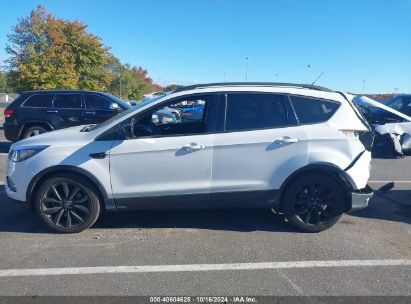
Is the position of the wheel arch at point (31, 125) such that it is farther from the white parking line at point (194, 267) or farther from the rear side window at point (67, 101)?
the white parking line at point (194, 267)

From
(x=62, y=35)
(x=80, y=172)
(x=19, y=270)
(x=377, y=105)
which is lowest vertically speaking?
(x=19, y=270)

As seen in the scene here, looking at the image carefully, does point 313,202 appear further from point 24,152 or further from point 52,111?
point 52,111

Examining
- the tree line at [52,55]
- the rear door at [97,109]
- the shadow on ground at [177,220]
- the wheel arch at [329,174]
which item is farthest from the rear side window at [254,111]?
the tree line at [52,55]

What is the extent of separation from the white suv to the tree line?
31.5m

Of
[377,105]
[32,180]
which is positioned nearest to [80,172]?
[32,180]

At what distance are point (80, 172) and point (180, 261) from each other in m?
1.56

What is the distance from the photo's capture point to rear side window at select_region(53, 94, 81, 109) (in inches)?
392

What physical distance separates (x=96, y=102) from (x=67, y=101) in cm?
76

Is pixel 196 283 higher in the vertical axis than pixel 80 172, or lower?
lower

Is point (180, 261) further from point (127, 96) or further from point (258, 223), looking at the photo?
point (127, 96)

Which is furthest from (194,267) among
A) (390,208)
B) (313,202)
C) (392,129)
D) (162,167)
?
(392,129)

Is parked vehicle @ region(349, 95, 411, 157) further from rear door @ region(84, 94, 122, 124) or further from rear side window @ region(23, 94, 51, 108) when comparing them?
rear side window @ region(23, 94, 51, 108)

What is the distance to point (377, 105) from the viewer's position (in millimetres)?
8188

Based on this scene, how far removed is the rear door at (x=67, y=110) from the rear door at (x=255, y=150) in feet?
21.7
